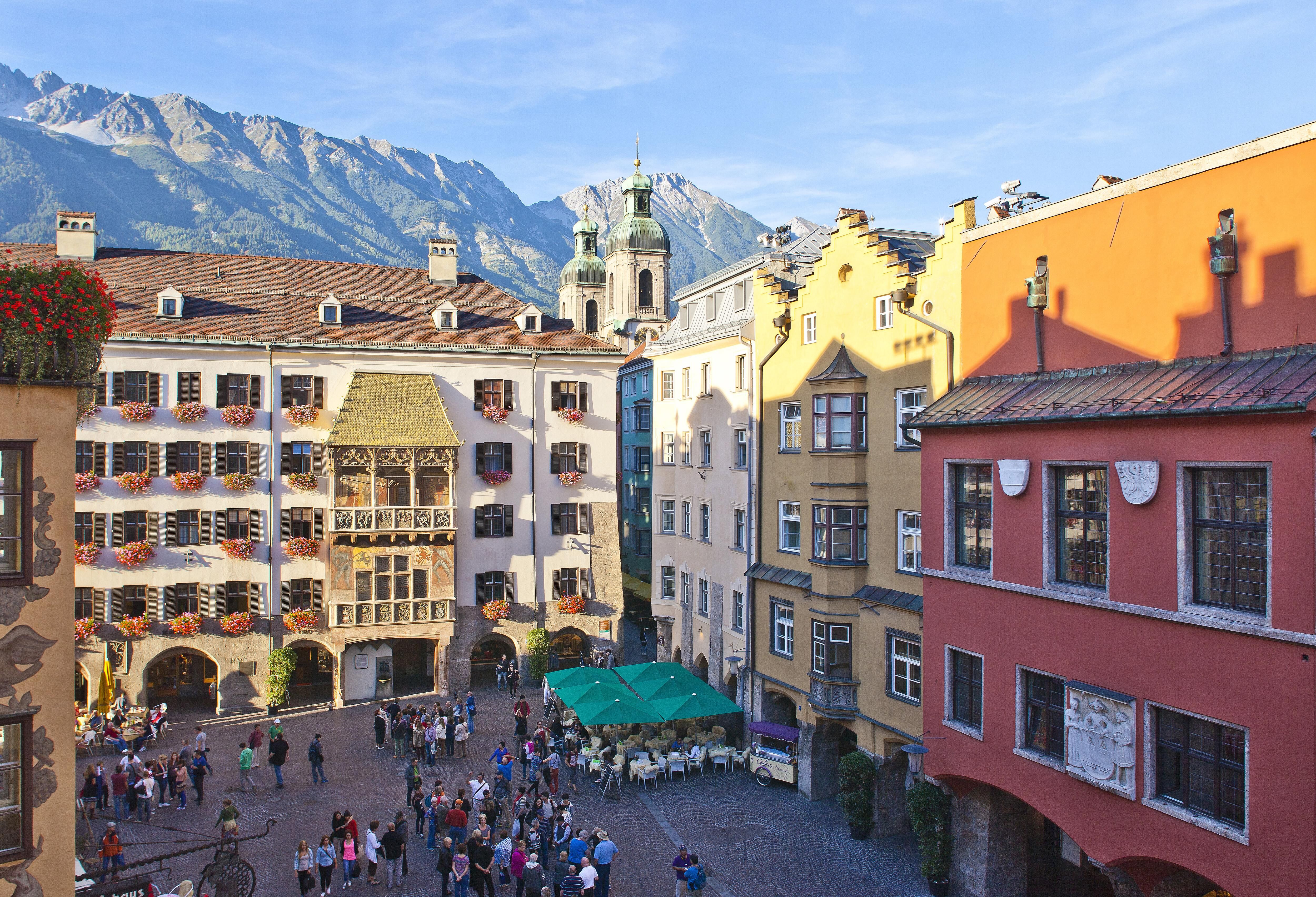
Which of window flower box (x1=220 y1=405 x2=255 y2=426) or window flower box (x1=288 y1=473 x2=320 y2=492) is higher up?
window flower box (x1=220 y1=405 x2=255 y2=426)

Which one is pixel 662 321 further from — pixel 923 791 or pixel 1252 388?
pixel 1252 388

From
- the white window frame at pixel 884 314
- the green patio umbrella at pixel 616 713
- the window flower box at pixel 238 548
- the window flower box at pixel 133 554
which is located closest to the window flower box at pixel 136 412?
the window flower box at pixel 133 554

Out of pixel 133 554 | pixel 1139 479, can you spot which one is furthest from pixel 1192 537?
pixel 133 554

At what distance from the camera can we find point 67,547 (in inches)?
526

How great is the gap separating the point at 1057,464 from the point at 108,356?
121ft

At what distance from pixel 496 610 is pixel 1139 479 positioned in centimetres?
3096

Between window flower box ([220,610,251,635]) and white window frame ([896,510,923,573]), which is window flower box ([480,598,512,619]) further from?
white window frame ([896,510,923,573])

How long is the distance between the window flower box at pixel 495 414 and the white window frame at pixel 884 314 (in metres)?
20.6

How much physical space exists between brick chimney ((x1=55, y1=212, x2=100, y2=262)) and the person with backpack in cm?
2595

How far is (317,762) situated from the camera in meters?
30.0

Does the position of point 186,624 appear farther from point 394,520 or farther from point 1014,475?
point 1014,475

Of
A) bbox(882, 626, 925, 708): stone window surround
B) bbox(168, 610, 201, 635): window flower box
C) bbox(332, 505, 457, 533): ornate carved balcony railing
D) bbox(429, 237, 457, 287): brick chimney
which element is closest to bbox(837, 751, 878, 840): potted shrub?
bbox(882, 626, 925, 708): stone window surround

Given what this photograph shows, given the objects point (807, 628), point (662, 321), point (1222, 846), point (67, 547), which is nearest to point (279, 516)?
point (807, 628)

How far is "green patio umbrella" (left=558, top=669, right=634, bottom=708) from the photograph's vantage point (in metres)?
31.0
